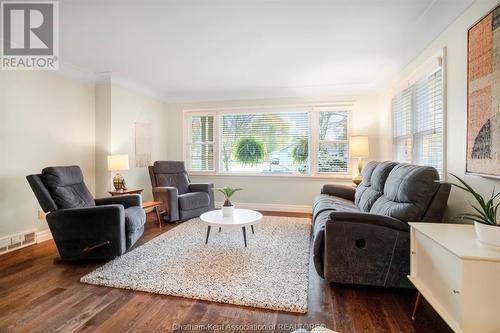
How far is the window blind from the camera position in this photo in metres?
2.60

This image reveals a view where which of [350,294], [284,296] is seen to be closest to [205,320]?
[284,296]

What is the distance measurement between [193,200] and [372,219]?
2949 mm

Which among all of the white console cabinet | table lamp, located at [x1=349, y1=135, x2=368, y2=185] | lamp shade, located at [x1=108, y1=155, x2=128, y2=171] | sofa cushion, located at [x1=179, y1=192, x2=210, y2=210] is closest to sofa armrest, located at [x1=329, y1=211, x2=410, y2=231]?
the white console cabinet

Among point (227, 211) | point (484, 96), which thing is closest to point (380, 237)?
point (484, 96)

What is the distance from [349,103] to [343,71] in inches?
38.1

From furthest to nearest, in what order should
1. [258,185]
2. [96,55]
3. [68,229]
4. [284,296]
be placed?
[258,185] < [96,55] < [68,229] < [284,296]

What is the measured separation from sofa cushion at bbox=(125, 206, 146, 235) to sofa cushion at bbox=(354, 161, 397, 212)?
2591 millimetres

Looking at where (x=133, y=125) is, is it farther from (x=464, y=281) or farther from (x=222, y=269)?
(x=464, y=281)

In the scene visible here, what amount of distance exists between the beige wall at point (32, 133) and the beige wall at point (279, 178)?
1.91 meters

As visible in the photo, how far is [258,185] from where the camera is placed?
204 inches

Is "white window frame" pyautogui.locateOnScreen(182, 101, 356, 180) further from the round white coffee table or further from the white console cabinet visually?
the white console cabinet

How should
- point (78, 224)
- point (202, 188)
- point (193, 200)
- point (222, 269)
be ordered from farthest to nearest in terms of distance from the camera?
point (202, 188)
point (193, 200)
point (78, 224)
point (222, 269)

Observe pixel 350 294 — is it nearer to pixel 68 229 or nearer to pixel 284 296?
pixel 284 296

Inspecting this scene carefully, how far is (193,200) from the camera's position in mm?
4258
